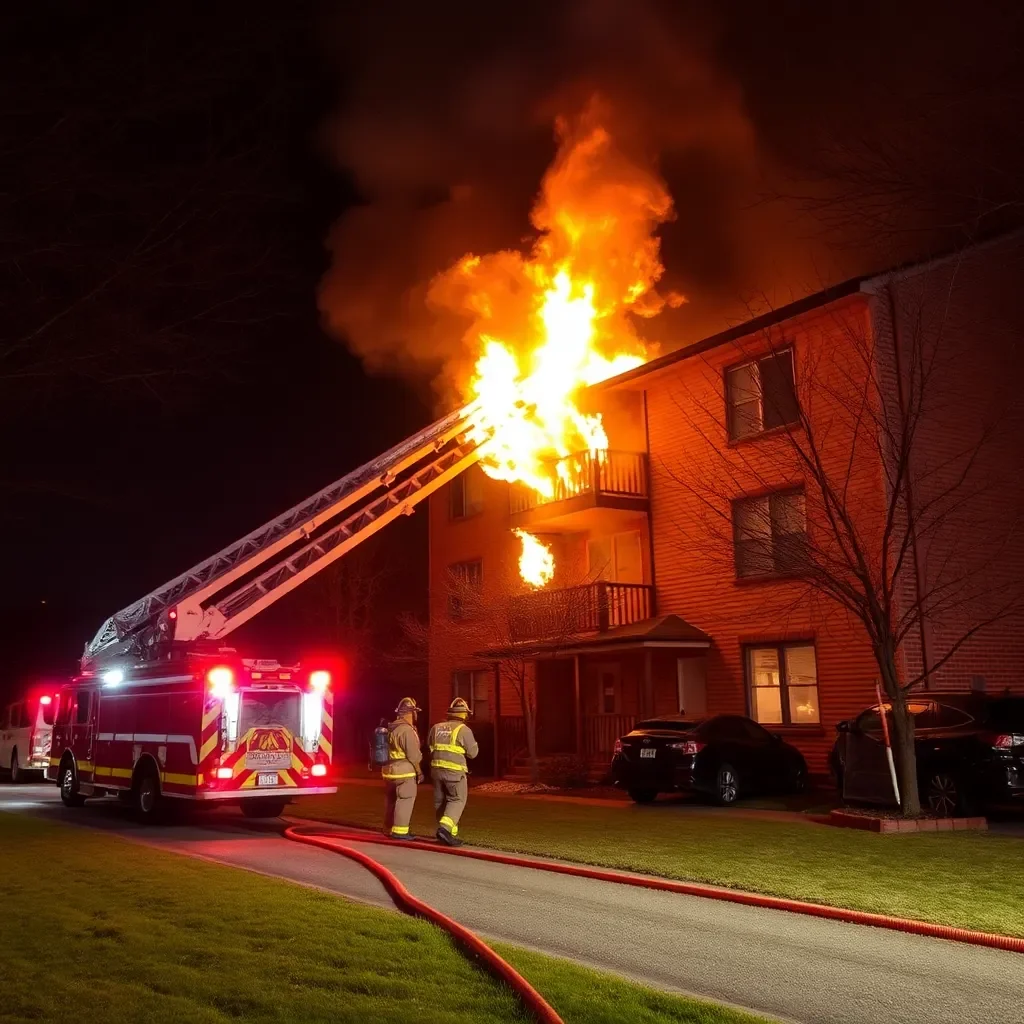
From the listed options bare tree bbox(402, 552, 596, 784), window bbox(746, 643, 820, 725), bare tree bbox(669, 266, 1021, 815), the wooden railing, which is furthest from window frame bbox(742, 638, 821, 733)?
bare tree bbox(402, 552, 596, 784)

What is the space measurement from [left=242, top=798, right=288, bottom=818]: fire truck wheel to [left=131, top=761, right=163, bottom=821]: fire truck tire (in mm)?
1381

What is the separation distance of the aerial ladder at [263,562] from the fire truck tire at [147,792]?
5.43 feet

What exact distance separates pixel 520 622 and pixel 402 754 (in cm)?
992

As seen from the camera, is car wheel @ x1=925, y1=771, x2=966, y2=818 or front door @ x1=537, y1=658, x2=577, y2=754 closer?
car wheel @ x1=925, y1=771, x2=966, y2=818

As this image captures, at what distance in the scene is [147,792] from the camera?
50.8ft

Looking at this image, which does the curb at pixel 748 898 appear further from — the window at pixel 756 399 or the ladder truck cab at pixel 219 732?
the window at pixel 756 399

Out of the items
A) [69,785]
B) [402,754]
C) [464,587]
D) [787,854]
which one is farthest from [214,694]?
[464,587]

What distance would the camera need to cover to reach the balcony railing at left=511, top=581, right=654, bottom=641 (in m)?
21.7

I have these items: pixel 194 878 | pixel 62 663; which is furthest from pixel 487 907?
pixel 62 663

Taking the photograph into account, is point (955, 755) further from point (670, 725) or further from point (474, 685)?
point (474, 685)

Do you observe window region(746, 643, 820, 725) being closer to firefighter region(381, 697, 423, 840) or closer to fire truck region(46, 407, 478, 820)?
fire truck region(46, 407, 478, 820)

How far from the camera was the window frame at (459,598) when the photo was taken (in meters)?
24.5

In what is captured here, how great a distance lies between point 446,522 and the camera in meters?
29.1

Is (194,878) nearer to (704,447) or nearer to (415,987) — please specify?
(415,987)
